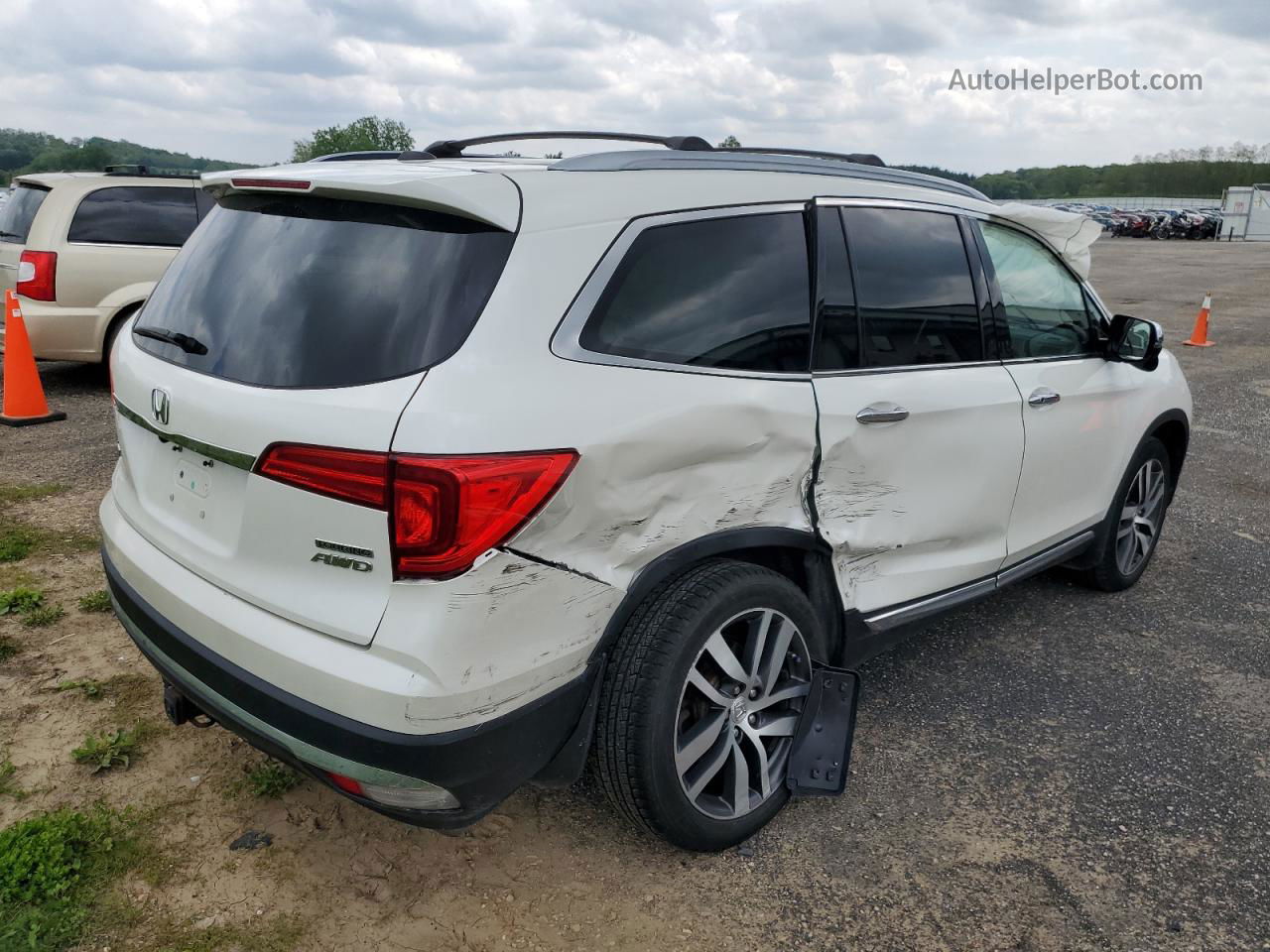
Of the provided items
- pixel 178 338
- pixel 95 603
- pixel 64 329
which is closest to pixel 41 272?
pixel 64 329

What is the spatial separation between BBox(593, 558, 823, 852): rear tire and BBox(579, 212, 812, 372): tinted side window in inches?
22.6

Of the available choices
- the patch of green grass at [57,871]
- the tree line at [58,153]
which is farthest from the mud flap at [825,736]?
the tree line at [58,153]

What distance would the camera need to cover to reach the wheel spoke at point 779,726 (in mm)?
2732

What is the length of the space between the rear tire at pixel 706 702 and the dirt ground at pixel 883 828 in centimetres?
18

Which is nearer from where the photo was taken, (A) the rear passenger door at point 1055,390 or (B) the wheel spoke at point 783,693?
(B) the wheel spoke at point 783,693

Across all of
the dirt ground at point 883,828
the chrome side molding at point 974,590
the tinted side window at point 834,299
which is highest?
the tinted side window at point 834,299

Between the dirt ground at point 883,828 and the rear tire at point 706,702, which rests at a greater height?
the rear tire at point 706,702

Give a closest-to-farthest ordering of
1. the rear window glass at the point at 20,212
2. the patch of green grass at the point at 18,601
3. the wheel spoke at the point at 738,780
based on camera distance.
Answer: the wheel spoke at the point at 738,780
the patch of green grass at the point at 18,601
the rear window glass at the point at 20,212

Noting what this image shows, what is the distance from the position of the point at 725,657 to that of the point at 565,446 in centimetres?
81

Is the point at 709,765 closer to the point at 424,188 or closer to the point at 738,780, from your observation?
the point at 738,780

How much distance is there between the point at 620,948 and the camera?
2348 mm

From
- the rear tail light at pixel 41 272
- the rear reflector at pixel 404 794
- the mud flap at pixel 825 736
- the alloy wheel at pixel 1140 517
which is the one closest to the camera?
the rear reflector at pixel 404 794

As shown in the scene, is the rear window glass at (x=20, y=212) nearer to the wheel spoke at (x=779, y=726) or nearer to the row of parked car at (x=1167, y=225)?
the wheel spoke at (x=779, y=726)

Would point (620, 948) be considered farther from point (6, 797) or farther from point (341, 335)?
point (6, 797)
